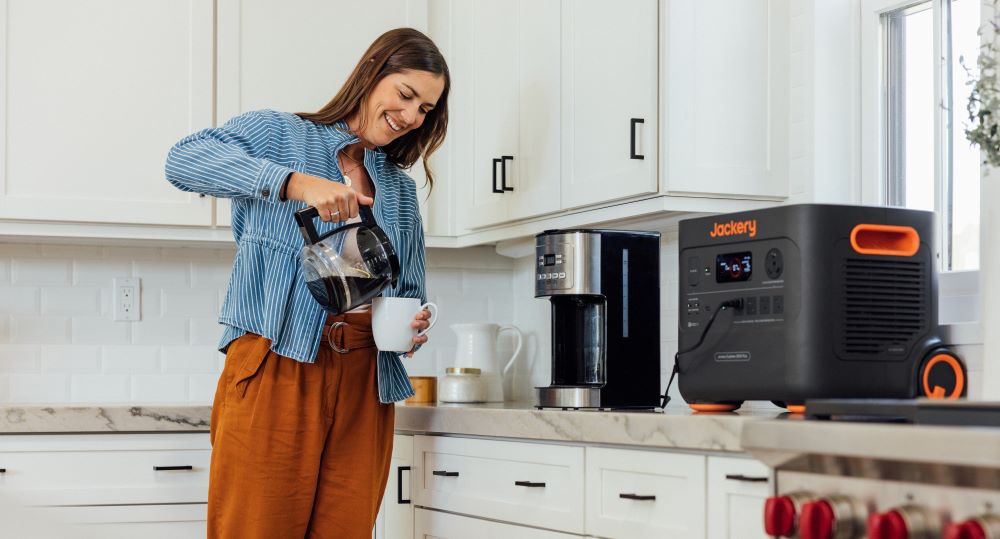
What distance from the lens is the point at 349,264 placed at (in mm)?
2244

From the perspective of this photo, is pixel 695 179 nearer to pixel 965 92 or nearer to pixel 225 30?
pixel 965 92

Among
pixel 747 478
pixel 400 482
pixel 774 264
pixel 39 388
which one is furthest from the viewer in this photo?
pixel 39 388

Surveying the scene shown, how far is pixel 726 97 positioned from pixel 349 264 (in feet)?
2.90

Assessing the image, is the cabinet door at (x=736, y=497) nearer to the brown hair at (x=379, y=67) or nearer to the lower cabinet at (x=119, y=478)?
the brown hair at (x=379, y=67)

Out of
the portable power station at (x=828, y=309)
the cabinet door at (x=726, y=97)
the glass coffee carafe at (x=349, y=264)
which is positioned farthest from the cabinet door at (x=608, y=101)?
the glass coffee carafe at (x=349, y=264)

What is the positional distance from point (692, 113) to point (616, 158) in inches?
8.6

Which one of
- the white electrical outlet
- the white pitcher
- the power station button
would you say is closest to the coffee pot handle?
the white pitcher

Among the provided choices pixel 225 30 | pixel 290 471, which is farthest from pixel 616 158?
pixel 225 30

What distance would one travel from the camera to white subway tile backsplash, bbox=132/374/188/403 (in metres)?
3.50

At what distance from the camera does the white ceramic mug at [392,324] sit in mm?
2357

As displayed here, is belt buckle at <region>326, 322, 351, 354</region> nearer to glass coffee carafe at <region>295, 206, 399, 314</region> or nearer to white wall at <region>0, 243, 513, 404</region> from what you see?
glass coffee carafe at <region>295, 206, 399, 314</region>

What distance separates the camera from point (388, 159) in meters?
2.61

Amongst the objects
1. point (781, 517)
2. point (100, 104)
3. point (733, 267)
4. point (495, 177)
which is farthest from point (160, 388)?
point (781, 517)

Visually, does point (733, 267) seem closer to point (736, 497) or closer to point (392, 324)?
point (736, 497)
